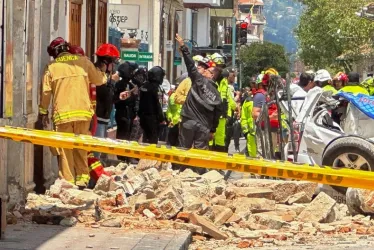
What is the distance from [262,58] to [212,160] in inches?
3021

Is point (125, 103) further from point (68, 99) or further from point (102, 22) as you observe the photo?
point (68, 99)

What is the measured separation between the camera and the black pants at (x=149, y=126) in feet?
65.6

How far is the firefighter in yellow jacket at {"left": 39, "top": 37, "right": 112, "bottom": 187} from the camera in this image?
505 inches

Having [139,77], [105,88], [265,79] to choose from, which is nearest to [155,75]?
[139,77]

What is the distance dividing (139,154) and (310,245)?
2.89 m

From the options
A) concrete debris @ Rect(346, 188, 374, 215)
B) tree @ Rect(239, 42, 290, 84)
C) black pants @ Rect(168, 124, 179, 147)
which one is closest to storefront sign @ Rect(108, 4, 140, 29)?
black pants @ Rect(168, 124, 179, 147)

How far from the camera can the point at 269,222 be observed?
11.7m

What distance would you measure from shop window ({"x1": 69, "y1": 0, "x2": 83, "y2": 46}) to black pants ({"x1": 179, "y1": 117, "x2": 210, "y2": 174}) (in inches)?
87.8

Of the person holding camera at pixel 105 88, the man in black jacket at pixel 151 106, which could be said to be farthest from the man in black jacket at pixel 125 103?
the person holding camera at pixel 105 88

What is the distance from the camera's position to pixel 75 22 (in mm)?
17812

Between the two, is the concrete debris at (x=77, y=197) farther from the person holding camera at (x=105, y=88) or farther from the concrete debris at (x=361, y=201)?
the concrete debris at (x=361, y=201)

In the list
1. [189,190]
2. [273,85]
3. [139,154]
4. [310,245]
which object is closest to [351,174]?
[139,154]

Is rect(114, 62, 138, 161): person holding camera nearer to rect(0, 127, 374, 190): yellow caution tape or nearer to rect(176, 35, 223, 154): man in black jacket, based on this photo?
rect(176, 35, 223, 154): man in black jacket

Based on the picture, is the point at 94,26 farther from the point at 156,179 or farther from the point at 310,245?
the point at 310,245
